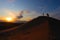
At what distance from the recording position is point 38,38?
8312mm

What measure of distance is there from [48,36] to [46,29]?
15.9 inches

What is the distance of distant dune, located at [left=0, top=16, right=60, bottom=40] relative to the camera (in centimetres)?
804

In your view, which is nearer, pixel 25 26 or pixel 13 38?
pixel 25 26

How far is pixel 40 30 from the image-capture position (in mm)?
8250

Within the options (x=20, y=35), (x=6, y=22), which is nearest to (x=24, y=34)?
(x=20, y=35)

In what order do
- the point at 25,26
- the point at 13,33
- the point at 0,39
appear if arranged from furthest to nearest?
the point at 0,39 → the point at 13,33 → the point at 25,26

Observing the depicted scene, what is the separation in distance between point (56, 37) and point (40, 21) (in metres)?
1.25

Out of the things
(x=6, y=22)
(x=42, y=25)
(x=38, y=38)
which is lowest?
(x=38, y=38)

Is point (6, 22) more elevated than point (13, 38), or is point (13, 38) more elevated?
point (6, 22)

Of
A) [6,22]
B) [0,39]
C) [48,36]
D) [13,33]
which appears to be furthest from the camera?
[6,22]

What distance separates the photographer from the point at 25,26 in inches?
343

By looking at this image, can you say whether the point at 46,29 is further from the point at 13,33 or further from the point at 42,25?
the point at 13,33

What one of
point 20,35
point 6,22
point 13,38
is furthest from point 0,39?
point 6,22

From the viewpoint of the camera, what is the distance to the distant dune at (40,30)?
26.4 ft
